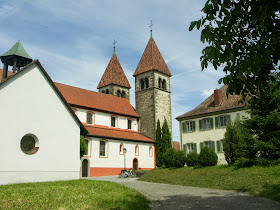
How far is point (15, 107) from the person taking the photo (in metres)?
15.4

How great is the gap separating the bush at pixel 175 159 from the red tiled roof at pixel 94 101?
1473cm

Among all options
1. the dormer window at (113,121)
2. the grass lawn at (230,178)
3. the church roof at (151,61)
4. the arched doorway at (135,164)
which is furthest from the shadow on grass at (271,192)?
the church roof at (151,61)

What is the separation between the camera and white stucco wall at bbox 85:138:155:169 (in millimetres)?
32469

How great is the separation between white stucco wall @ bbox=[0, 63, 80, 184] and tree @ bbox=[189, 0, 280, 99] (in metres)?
12.2

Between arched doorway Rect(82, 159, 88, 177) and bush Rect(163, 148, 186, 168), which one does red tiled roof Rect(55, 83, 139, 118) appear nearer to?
arched doorway Rect(82, 159, 88, 177)

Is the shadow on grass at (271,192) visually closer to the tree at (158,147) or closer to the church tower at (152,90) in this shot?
the tree at (158,147)

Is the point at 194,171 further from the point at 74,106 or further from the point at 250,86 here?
the point at 74,106

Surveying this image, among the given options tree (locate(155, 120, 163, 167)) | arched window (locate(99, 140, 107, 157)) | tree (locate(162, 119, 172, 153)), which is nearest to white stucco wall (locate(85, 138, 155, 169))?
arched window (locate(99, 140, 107, 157))

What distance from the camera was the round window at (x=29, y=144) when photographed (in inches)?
609

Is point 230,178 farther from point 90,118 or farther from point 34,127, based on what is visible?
point 90,118

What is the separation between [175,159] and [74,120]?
34.7 feet

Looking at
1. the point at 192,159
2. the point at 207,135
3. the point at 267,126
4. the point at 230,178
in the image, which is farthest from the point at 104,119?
the point at 267,126

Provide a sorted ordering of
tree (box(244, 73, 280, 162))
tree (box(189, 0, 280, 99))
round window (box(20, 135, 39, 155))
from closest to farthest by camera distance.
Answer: tree (box(189, 0, 280, 99)), round window (box(20, 135, 39, 155)), tree (box(244, 73, 280, 162))

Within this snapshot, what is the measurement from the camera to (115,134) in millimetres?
36781
